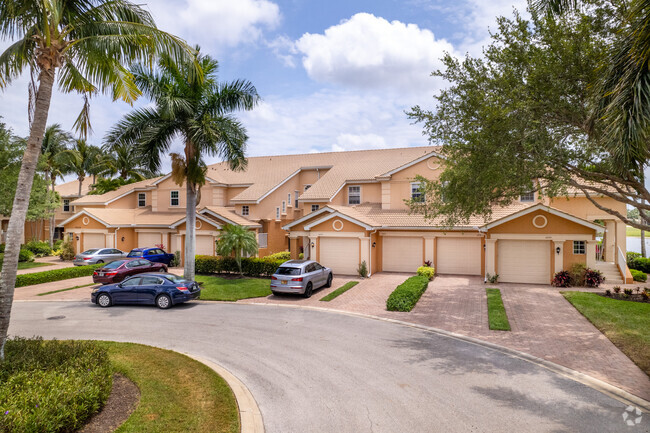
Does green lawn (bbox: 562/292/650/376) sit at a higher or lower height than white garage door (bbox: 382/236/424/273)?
lower

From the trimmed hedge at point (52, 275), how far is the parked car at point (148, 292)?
7.64 meters

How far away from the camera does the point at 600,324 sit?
1294cm

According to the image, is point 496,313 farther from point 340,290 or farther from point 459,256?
point 459,256

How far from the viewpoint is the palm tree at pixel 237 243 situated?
2245cm

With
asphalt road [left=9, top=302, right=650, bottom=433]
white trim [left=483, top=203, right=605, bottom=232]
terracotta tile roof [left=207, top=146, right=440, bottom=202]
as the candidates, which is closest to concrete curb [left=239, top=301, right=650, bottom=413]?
asphalt road [left=9, top=302, right=650, bottom=433]

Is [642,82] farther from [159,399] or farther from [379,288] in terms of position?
[379,288]

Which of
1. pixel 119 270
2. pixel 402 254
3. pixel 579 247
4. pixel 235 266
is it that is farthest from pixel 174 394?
pixel 579 247

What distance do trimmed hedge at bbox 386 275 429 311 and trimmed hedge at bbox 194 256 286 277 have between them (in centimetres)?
831

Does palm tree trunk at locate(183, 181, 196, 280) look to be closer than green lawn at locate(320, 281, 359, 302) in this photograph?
No

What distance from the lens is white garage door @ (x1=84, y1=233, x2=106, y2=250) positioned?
32.1m

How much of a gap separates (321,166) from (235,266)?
1419 centimetres

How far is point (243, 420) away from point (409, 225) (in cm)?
1940

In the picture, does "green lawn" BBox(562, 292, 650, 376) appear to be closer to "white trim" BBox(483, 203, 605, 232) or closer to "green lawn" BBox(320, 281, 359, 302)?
"white trim" BBox(483, 203, 605, 232)

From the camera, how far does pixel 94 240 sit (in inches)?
1271
